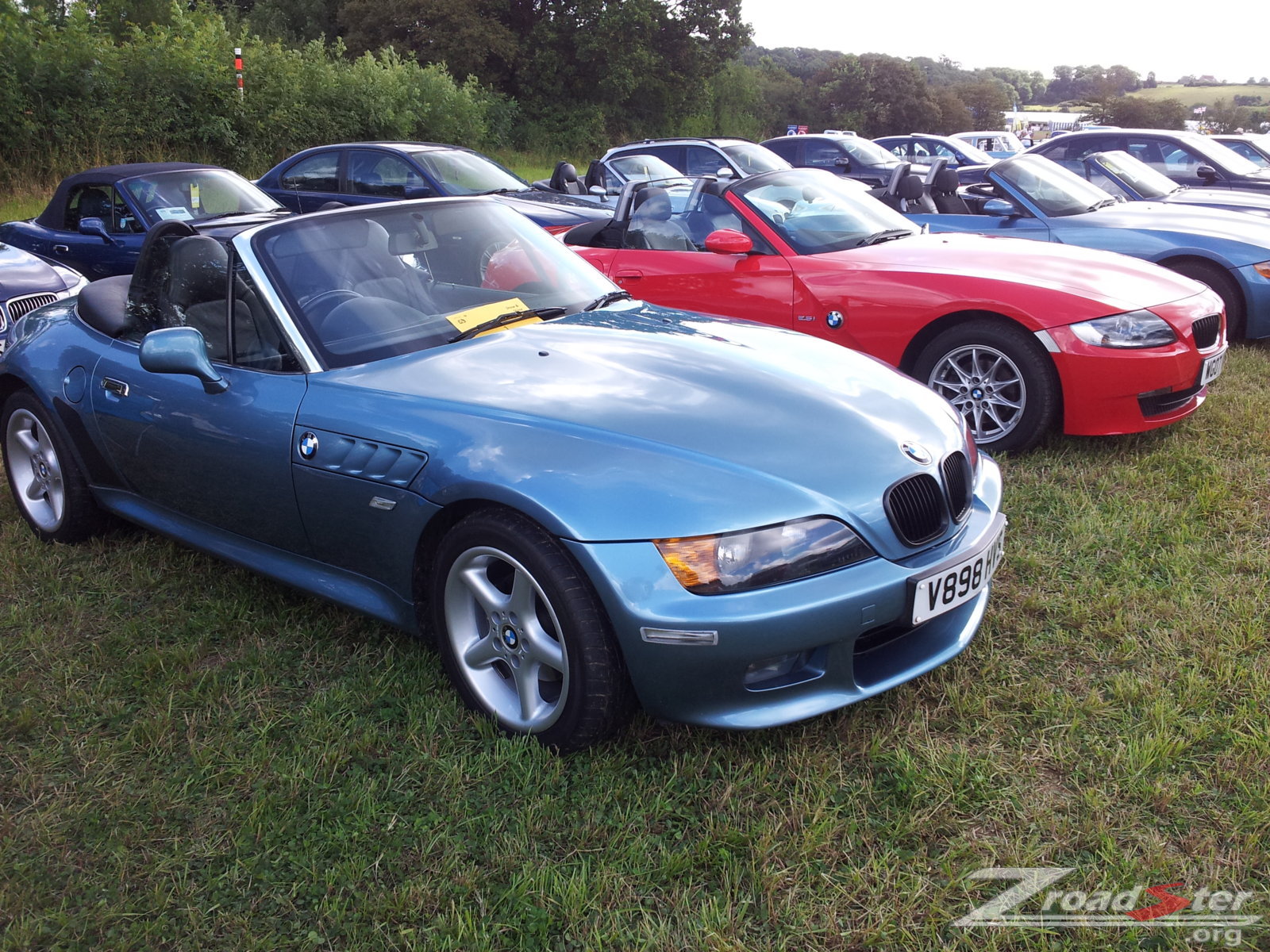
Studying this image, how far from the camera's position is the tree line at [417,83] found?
1658 centimetres

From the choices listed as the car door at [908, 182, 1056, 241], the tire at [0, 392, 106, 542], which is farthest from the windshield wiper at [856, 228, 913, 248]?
the tire at [0, 392, 106, 542]

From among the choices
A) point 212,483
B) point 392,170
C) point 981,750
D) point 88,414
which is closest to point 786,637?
point 981,750

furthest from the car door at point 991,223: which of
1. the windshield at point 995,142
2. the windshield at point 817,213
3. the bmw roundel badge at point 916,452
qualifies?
the windshield at point 995,142

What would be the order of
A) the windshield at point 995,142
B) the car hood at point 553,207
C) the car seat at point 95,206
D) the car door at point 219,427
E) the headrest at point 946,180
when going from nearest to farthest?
the car door at point 219,427
the headrest at point 946,180
the car seat at point 95,206
the car hood at point 553,207
the windshield at point 995,142

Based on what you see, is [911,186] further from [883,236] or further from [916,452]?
[916,452]

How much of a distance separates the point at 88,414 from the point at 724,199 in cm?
323

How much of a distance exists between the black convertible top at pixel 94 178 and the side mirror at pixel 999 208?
21.4ft

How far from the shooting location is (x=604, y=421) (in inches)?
99.4

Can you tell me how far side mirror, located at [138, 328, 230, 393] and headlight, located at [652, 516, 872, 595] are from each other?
5.54 ft

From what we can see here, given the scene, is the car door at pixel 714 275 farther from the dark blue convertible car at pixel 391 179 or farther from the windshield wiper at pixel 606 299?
the dark blue convertible car at pixel 391 179

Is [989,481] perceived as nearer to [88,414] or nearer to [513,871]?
[513,871]

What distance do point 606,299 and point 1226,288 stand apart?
4.91 metres

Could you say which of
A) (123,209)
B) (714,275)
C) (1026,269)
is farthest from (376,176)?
(1026,269)

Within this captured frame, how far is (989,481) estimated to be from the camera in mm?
2975
